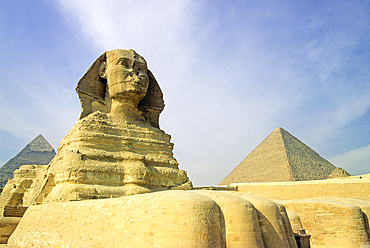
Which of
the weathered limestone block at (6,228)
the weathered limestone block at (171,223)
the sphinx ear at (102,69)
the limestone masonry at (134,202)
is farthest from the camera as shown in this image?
the sphinx ear at (102,69)

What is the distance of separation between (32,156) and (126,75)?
4574 centimetres

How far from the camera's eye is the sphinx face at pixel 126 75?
8484mm

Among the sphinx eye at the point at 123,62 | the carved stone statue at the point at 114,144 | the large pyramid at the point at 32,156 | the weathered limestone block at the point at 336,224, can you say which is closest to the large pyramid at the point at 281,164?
the large pyramid at the point at 32,156

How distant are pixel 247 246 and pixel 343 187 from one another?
21.4 meters

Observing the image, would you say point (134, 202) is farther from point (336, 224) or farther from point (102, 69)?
point (102, 69)

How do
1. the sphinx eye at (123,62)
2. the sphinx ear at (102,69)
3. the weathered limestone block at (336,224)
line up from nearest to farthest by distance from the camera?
1. the weathered limestone block at (336,224)
2. the sphinx eye at (123,62)
3. the sphinx ear at (102,69)

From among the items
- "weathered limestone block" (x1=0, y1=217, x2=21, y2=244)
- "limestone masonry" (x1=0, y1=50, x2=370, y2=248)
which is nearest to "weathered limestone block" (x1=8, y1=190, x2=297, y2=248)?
"limestone masonry" (x1=0, y1=50, x2=370, y2=248)

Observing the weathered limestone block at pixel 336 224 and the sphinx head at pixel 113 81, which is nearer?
the weathered limestone block at pixel 336 224

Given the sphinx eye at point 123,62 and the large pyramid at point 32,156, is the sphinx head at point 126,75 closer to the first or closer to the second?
the sphinx eye at point 123,62

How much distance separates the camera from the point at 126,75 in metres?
8.52

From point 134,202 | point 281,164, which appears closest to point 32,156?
point 281,164

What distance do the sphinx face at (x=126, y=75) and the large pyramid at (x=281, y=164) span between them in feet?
142

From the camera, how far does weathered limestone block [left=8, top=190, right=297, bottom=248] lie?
4.01 meters

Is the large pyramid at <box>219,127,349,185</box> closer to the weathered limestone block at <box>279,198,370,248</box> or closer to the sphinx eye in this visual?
A: the weathered limestone block at <box>279,198,370,248</box>
